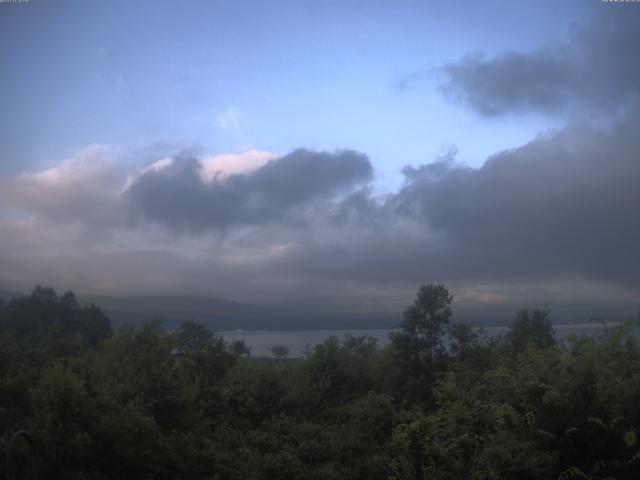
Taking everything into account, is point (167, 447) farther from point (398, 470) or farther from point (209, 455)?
point (398, 470)

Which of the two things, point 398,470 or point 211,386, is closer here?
point 398,470

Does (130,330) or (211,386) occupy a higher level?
(130,330)

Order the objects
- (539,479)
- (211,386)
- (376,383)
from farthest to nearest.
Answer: (376,383)
(211,386)
(539,479)

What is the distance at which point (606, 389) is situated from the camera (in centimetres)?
1120

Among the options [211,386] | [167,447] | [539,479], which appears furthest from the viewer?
[211,386]

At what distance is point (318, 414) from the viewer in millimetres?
18859

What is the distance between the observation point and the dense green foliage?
33.9 ft

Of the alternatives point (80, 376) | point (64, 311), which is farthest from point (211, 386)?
point (64, 311)

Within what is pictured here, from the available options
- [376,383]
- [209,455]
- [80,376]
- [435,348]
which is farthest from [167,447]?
[435,348]

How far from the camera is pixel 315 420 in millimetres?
18203

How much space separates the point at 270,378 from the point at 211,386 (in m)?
2.29

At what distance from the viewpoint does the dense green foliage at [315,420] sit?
10.3 metres

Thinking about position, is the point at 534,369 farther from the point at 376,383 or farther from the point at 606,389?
the point at 376,383

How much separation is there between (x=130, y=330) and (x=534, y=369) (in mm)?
14323
